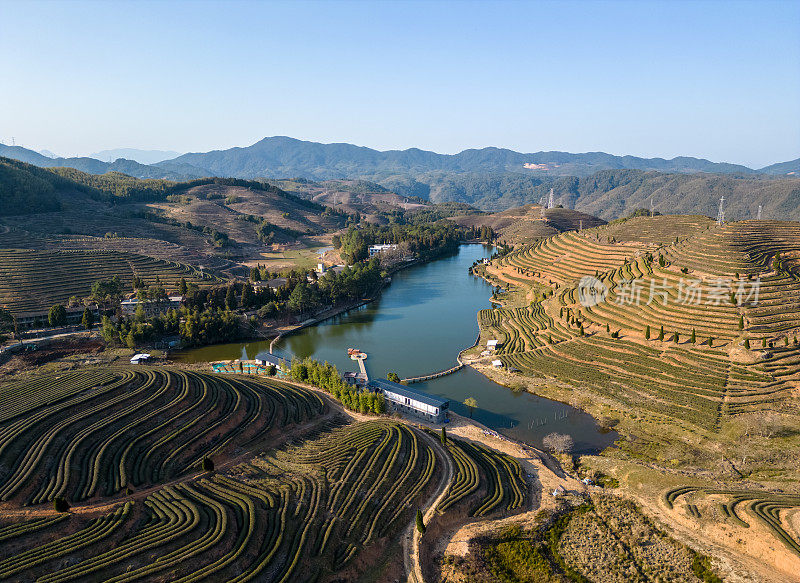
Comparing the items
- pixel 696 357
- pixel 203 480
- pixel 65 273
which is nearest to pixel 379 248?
pixel 65 273

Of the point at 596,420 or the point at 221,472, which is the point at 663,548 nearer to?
the point at 596,420

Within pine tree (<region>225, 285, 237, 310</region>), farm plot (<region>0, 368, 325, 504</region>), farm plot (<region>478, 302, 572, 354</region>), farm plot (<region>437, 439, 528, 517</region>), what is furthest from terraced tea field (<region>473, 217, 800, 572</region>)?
pine tree (<region>225, 285, 237, 310</region>)

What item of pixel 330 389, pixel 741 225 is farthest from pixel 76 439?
pixel 741 225

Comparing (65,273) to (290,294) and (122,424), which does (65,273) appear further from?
(122,424)

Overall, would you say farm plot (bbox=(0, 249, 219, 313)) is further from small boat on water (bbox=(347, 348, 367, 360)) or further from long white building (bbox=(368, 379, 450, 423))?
long white building (bbox=(368, 379, 450, 423))

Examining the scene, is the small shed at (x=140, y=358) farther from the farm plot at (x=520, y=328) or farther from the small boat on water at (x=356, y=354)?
the farm plot at (x=520, y=328)

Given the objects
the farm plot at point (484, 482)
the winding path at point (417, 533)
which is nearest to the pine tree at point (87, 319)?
the farm plot at point (484, 482)
